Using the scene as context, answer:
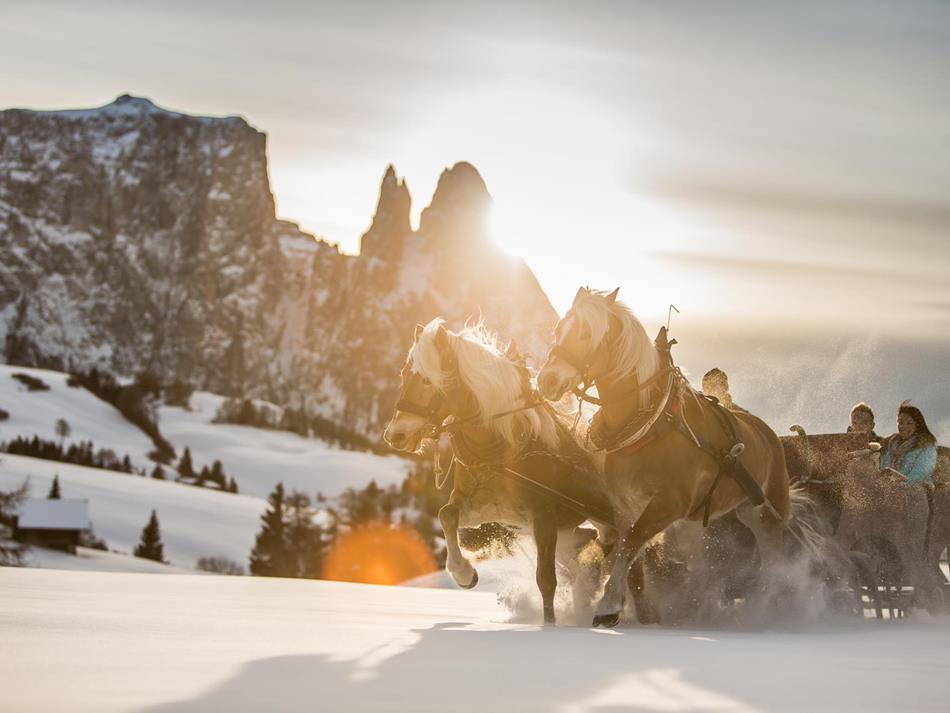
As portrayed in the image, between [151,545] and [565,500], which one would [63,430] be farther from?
[565,500]

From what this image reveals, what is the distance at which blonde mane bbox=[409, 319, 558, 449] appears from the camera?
9.48 m

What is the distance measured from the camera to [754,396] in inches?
468

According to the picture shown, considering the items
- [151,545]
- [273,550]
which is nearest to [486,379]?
[273,550]

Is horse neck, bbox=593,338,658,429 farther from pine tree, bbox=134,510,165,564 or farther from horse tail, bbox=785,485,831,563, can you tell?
pine tree, bbox=134,510,165,564

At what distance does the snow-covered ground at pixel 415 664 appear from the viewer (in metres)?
4.60

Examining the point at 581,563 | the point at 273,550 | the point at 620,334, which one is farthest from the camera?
the point at 273,550

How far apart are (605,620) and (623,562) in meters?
0.43

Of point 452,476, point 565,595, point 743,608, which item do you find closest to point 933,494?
point 743,608

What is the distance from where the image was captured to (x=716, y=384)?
11.2 meters

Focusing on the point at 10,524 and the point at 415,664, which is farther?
the point at 10,524

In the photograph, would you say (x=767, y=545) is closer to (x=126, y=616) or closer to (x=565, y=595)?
(x=565, y=595)

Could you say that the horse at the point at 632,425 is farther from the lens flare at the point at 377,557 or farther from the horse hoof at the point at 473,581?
the lens flare at the point at 377,557

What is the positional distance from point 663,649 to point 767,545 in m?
3.50

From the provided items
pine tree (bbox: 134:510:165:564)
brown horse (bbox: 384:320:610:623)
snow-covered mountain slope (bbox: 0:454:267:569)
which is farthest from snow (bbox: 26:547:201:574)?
brown horse (bbox: 384:320:610:623)
